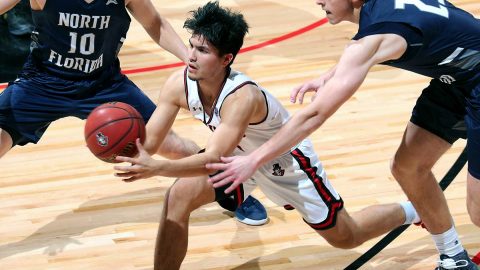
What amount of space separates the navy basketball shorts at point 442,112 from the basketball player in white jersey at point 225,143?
621 millimetres

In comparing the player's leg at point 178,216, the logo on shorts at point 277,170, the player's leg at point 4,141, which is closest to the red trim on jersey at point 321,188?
the logo on shorts at point 277,170

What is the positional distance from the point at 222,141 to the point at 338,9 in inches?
33.4

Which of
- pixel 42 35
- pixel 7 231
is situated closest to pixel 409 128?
pixel 42 35

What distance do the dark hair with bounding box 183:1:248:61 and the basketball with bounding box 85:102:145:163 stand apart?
1.80ft

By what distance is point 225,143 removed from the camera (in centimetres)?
474

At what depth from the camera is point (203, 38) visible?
4.86 meters

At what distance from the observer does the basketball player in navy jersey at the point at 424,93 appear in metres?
4.45

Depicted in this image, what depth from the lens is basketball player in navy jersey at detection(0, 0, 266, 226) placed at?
5855mm

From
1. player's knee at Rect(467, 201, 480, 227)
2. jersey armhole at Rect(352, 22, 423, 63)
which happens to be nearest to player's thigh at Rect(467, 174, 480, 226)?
player's knee at Rect(467, 201, 480, 227)

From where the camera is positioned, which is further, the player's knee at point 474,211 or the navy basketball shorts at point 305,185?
the navy basketball shorts at point 305,185

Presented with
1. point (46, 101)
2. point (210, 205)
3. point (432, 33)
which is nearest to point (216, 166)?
point (432, 33)

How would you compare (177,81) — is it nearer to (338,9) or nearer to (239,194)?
(239,194)

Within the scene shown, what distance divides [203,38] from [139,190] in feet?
7.40

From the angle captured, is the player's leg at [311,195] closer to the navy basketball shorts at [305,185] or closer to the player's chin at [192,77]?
the navy basketball shorts at [305,185]
